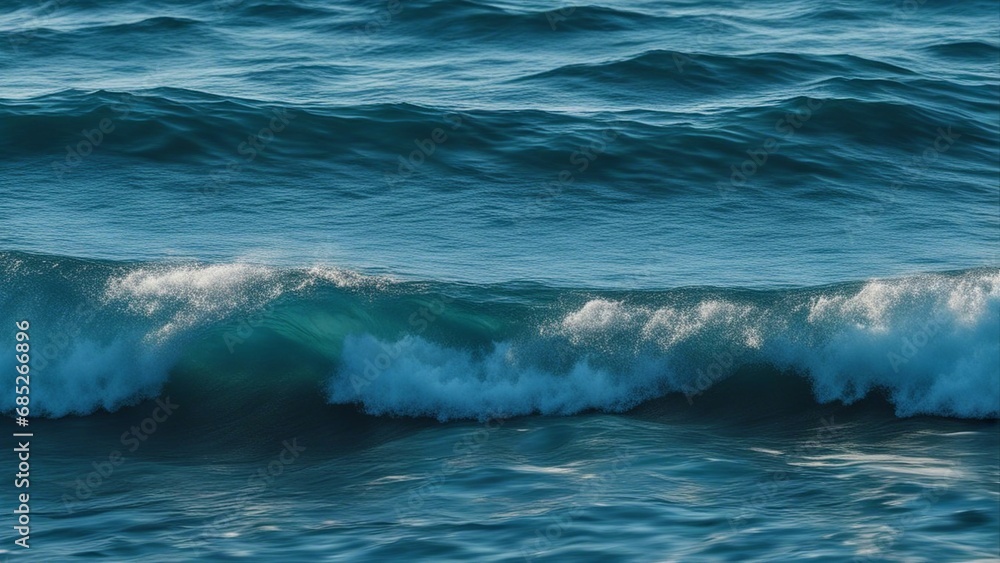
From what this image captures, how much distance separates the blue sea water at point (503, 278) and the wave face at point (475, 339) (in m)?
0.04

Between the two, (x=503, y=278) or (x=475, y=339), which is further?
(x=503, y=278)

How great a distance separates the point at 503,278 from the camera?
1491 centimetres

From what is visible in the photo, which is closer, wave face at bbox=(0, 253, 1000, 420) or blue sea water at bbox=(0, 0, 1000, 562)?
blue sea water at bbox=(0, 0, 1000, 562)

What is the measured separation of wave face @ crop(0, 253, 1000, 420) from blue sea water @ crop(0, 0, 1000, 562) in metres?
0.04

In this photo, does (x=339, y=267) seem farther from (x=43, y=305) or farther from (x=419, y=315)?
(x=43, y=305)

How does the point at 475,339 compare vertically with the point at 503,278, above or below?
below

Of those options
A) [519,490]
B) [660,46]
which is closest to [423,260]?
[519,490]

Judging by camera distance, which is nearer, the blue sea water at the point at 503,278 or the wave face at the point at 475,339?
the blue sea water at the point at 503,278

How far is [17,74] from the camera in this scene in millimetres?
21344

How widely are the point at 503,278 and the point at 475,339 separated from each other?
1437 millimetres

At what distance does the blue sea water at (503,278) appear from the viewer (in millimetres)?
10055

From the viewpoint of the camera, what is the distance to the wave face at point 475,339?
1299 cm

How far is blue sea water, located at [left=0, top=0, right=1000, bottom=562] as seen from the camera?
10.1 meters

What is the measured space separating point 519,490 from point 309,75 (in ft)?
41.4
